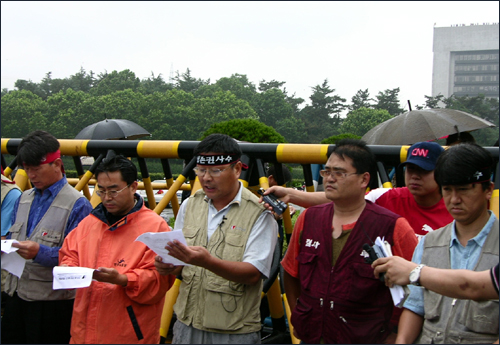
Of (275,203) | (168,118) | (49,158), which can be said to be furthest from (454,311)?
(168,118)

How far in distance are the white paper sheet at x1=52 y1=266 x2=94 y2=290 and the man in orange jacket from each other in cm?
7

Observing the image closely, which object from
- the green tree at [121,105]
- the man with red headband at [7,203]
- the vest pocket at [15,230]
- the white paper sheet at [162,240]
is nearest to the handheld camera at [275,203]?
the white paper sheet at [162,240]

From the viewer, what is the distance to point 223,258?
2.79 metres

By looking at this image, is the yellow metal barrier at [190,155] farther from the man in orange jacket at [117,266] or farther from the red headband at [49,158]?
the red headband at [49,158]

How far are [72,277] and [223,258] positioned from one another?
0.83 metres

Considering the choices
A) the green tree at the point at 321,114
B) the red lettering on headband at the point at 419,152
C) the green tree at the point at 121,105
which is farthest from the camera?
the green tree at the point at 321,114

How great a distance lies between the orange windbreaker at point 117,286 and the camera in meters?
2.81

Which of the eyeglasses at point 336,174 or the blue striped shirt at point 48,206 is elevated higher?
the eyeglasses at point 336,174

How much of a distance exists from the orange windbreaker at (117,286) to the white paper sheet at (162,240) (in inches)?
11.0

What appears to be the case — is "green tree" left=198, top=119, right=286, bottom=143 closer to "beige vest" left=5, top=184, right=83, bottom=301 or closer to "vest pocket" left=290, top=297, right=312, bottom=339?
"beige vest" left=5, top=184, right=83, bottom=301

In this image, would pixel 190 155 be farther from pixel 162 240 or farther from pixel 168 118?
pixel 168 118

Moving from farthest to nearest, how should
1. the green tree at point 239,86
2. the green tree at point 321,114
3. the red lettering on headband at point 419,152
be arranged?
the green tree at point 239,86 → the green tree at point 321,114 → the red lettering on headband at point 419,152

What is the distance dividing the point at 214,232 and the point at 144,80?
64.0 ft

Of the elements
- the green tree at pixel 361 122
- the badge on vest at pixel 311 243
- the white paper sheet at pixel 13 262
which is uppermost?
the green tree at pixel 361 122
